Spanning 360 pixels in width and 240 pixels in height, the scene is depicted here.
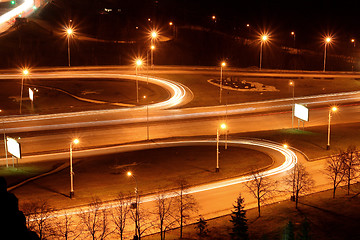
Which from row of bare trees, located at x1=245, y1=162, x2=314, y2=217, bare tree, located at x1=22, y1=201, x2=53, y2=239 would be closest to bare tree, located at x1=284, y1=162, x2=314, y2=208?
row of bare trees, located at x1=245, y1=162, x2=314, y2=217

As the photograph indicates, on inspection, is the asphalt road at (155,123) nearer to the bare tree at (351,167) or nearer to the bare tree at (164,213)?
the bare tree at (351,167)

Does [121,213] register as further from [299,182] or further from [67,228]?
[299,182]

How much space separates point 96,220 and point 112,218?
4.62ft

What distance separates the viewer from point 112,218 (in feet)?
145

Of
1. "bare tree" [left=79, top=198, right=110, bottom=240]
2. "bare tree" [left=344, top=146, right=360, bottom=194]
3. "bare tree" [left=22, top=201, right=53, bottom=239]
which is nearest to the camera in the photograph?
"bare tree" [left=22, top=201, right=53, bottom=239]

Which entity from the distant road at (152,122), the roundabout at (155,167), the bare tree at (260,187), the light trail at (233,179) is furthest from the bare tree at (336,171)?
the distant road at (152,122)

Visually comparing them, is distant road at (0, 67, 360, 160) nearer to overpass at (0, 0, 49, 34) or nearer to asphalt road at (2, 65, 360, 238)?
asphalt road at (2, 65, 360, 238)

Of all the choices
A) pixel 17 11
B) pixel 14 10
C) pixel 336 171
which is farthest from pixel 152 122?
pixel 14 10

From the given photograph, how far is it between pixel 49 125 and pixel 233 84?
40.8 metres

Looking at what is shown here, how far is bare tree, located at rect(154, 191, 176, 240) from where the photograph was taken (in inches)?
1700

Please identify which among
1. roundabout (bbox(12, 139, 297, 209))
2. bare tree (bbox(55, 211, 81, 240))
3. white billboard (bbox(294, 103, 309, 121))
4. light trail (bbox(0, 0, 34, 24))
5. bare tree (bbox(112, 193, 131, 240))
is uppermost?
light trail (bbox(0, 0, 34, 24))

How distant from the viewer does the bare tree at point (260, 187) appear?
163 ft

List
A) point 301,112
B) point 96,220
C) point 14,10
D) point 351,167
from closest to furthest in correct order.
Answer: point 96,220 < point 351,167 < point 301,112 < point 14,10

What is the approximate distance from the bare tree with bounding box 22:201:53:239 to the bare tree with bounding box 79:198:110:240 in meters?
2.98
